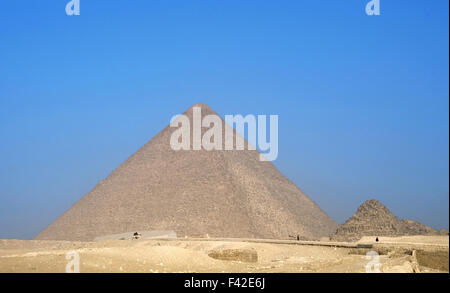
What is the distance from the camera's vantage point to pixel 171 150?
51531mm

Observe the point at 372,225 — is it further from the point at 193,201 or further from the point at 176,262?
the point at 176,262

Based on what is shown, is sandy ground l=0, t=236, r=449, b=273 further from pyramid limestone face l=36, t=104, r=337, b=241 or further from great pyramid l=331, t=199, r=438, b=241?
pyramid limestone face l=36, t=104, r=337, b=241

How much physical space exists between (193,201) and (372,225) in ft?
44.9

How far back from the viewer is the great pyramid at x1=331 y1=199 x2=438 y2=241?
3494cm

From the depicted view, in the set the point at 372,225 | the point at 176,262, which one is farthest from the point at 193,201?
the point at 176,262

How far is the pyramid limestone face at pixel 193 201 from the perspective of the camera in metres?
42.1

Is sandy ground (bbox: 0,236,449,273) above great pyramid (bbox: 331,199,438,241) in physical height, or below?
below

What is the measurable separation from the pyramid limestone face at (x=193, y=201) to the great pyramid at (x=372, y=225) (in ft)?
20.1

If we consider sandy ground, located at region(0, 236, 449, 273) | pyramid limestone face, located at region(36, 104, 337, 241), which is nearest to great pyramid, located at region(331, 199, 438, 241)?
pyramid limestone face, located at region(36, 104, 337, 241)

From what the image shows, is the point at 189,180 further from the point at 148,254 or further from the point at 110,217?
the point at 148,254

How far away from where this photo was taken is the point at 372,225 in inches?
1399

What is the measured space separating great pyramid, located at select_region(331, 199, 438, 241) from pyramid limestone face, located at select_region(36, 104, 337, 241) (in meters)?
6.14

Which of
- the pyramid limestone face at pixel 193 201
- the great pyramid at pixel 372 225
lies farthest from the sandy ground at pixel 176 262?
the pyramid limestone face at pixel 193 201
